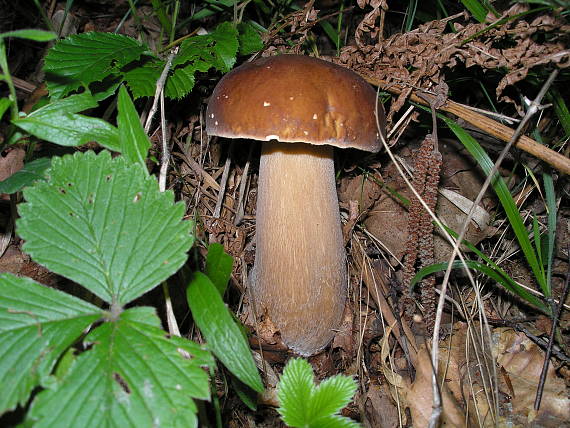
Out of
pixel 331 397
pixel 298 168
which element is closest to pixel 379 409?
pixel 331 397

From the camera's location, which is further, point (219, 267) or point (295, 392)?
point (219, 267)

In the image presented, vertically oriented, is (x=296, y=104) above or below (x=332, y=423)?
above

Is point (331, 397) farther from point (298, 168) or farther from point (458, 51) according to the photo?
point (458, 51)

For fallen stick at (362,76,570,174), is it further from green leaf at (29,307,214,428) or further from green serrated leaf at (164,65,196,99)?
green leaf at (29,307,214,428)

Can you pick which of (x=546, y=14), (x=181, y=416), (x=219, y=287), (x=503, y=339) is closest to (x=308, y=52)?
(x=546, y=14)

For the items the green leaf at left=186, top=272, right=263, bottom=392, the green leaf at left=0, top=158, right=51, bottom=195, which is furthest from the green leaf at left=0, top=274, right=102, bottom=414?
the green leaf at left=0, top=158, right=51, bottom=195

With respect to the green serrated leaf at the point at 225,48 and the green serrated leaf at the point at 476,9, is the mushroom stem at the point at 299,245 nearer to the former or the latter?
the green serrated leaf at the point at 225,48
